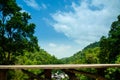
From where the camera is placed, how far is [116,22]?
32562mm

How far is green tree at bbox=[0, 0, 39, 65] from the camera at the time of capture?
24031 mm

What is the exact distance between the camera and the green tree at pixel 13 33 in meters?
24.0

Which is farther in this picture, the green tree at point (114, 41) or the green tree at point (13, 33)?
the green tree at point (114, 41)

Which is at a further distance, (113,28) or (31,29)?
(113,28)

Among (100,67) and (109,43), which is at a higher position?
(109,43)

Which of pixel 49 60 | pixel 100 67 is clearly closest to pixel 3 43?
pixel 100 67

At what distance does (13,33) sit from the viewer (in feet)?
79.6

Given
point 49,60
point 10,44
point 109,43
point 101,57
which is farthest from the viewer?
point 49,60

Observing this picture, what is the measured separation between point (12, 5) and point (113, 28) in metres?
12.9

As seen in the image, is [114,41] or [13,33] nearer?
[13,33]

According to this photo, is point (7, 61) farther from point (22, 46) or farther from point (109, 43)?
point (109, 43)

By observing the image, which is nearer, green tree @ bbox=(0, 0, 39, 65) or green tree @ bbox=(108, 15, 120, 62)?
green tree @ bbox=(0, 0, 39, 65)

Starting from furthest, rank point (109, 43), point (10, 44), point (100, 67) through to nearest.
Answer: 1. point (109, 43)
2. point (10, 44)
3. point (100, 67)

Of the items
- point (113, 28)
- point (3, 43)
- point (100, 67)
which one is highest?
point (113, 28)
